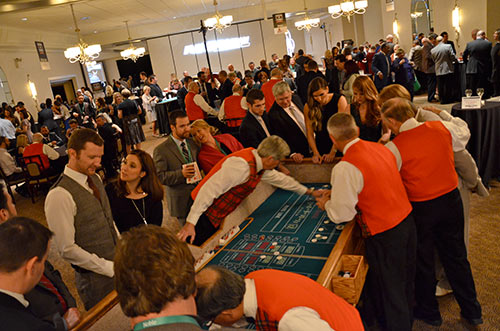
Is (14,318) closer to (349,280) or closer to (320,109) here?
(349,280)

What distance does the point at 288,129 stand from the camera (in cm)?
378

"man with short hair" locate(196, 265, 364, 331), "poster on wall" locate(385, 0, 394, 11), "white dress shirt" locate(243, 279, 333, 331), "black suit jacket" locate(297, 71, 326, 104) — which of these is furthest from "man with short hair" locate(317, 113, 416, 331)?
"poster on wall" locate(385, 0, 394, 11)

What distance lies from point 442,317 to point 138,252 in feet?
7.62

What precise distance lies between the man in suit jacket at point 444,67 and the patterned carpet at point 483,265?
4898 mm

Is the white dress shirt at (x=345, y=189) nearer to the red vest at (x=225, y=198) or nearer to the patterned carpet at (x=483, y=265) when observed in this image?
the red vest at (x=225, y=198)

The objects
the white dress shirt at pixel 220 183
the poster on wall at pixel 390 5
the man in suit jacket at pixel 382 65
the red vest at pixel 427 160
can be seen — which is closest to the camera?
the red vest at pixel 427 160

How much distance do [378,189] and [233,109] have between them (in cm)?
438

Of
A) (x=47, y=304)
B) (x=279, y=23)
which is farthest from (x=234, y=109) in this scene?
(x=279, y=23)

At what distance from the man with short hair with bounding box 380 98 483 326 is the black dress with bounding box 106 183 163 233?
1.54 m

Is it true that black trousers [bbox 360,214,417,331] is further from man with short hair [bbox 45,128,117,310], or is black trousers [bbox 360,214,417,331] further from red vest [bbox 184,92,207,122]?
red vest [bbox 184,92,207,122]

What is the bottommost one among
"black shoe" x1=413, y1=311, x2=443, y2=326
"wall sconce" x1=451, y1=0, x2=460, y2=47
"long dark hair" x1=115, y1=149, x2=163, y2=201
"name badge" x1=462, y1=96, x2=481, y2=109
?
"black shoe" x1=413, y1=311, x2=443, y2=326

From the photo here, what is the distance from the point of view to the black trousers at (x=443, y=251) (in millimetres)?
2195

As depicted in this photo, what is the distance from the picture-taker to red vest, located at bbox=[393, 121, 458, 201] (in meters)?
2.12

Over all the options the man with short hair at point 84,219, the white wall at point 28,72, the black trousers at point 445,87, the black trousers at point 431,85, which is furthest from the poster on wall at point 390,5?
the white wall at point 28,72
